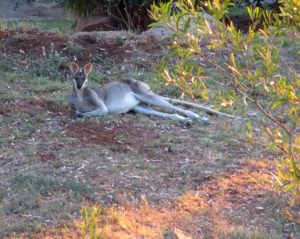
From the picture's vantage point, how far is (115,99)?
9.88 m

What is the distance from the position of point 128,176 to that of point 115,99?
2780 millimetres

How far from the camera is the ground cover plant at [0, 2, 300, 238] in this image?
6082 mm

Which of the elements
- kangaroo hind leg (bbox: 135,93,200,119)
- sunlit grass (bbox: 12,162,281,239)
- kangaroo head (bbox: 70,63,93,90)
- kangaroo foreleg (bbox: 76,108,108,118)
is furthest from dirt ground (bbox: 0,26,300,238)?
kangaroo hind leg (bbox: 135,93,200,119)

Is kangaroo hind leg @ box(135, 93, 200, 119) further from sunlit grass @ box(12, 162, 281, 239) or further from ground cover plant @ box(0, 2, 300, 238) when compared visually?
sunlit grass @ box(12, 162, 281, 239)

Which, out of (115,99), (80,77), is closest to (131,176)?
(115,99)

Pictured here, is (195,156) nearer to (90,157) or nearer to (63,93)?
(90,157)

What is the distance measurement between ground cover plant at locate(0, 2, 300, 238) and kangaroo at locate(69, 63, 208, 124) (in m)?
0.20

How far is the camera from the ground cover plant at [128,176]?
20.0 feet

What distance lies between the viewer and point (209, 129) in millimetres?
9141

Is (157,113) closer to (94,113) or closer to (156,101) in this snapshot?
(156,101)

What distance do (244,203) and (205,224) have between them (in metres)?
0.70

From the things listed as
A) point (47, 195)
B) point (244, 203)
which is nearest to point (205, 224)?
point (244, 203)

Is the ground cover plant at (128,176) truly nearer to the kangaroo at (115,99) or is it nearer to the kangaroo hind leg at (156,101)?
the kangaroo at (115,99)

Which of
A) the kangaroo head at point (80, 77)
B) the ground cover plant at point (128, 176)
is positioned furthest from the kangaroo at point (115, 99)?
the ground cover plant at point (128, 176)
